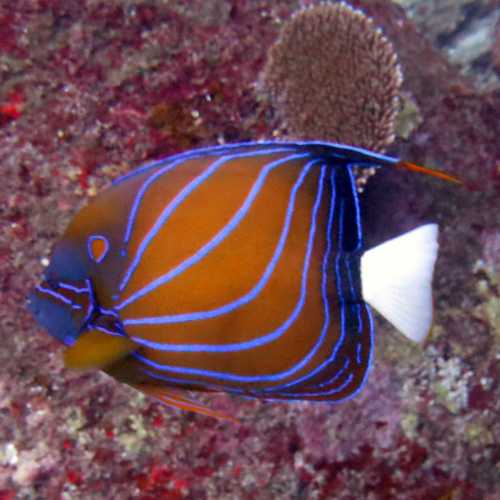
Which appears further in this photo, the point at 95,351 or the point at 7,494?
the point at 7,494

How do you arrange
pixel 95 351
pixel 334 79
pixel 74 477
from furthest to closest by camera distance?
pixel 334 79
pixel 74 477
pixel 95 351

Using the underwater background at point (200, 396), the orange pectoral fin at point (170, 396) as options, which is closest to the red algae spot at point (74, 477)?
the underwater background at point (200, 396)

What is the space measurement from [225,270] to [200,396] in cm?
162

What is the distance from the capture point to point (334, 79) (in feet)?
10.6

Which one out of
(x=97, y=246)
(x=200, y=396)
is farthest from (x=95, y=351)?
(x=200, y=396)

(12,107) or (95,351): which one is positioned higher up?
(12,107)

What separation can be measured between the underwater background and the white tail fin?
1.60 meters

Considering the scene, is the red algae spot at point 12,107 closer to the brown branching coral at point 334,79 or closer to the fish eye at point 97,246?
the brown branching coral at point 334,79

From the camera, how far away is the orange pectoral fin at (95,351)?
145 cm

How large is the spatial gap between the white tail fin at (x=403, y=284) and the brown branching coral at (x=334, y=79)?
1698mm

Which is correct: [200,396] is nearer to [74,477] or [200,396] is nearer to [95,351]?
[74,477]

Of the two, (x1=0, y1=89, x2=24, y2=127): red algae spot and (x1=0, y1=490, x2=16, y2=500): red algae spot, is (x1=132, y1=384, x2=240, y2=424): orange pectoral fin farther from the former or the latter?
(x1=0, y1=89, x2=24, y2=127): red algae spot

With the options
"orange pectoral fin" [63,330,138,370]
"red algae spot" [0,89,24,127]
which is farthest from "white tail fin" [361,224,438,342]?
"red algae spot" [0,89,24,127]

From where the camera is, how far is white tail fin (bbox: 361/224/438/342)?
1.59 metres
